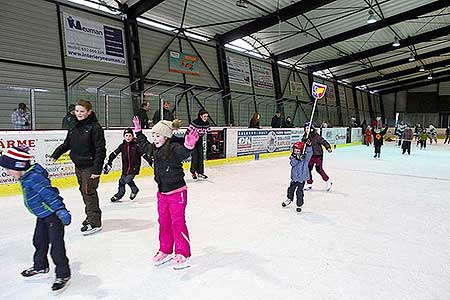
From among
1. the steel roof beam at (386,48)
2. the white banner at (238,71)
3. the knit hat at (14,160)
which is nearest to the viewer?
A: the knit hat at (14,160)

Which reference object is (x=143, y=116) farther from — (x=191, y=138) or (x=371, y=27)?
(x=371, y=27)

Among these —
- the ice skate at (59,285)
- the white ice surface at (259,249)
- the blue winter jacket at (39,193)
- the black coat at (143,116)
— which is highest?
the black coat at (143,116)

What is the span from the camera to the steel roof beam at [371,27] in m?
13.3

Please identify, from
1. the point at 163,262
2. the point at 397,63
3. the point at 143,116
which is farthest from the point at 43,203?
the point at 397,63

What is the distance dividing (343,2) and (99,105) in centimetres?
1003

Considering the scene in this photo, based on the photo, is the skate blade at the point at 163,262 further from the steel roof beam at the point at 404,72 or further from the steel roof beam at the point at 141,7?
the steel roof beam at the point at 404,72

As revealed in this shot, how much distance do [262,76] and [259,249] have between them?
49.9 feet

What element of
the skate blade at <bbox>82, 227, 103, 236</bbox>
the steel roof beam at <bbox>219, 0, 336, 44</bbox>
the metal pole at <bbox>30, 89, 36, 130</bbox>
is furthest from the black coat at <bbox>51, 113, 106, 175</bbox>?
the steel roof beam at <bbox>219, 0, 336, 44</bbox>

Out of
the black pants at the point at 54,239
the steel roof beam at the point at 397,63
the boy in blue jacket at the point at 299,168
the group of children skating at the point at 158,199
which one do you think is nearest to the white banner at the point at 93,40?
the group of children skating at the point at 158,199

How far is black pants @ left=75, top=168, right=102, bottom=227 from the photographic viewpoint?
347 centimetres

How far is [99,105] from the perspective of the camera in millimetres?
7773

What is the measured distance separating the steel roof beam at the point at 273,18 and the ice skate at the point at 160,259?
11048 mm

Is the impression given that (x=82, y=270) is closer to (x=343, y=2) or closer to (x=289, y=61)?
(x=343, y=2)

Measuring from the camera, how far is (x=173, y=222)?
8.90 ft
